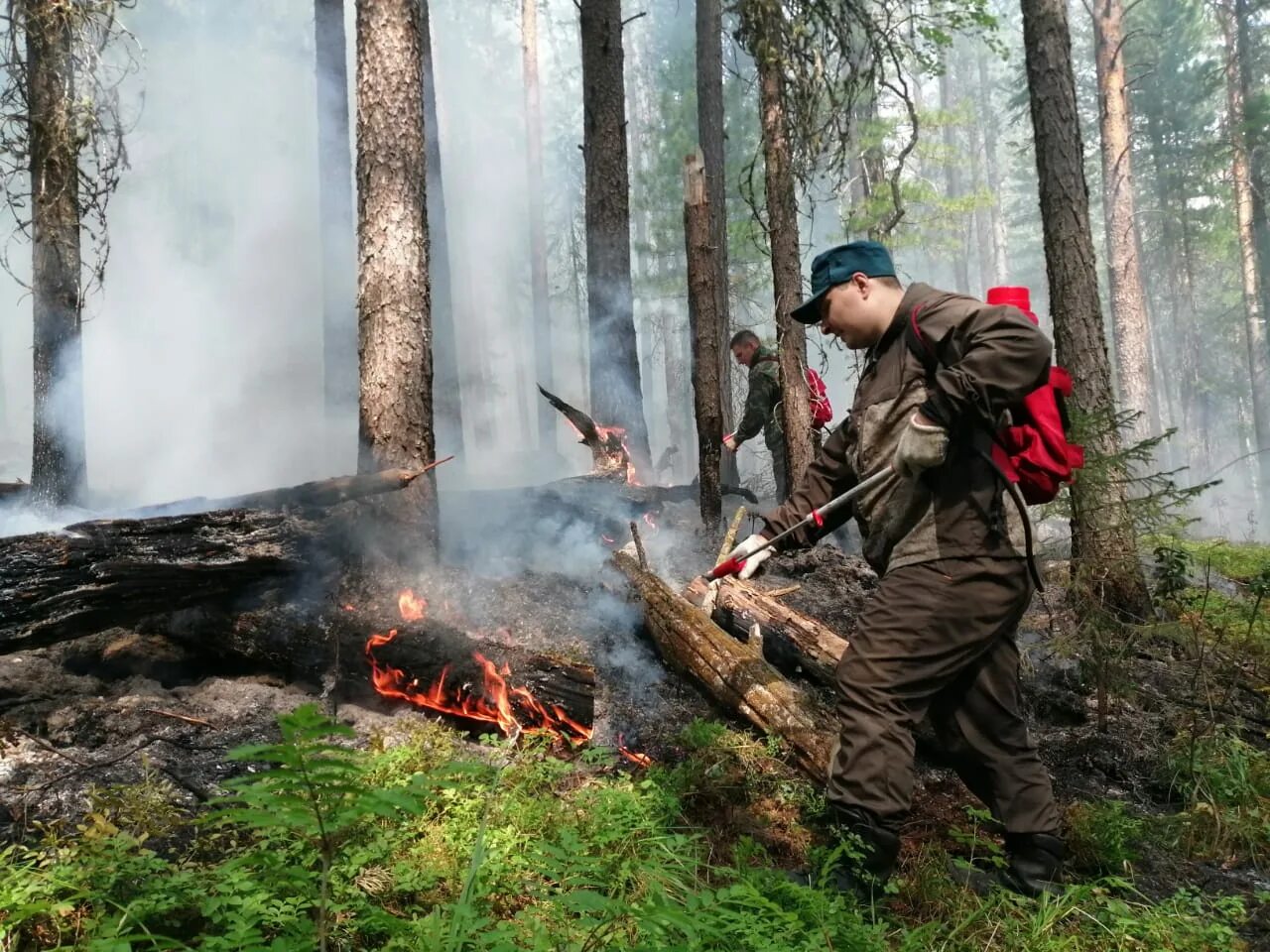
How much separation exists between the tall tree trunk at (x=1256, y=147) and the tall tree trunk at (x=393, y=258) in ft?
80.8

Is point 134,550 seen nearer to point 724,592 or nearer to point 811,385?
point 724,592

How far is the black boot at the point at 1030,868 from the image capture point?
2863mm

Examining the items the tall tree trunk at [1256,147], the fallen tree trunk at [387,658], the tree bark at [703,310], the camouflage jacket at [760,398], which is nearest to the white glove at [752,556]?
the fallen tree trunk at [387,658]

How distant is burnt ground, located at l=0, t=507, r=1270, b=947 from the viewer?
335 centimetres

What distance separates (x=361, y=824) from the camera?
117 inches

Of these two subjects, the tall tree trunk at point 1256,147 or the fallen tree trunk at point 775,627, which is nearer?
the fallen tree trunk at point 775,627

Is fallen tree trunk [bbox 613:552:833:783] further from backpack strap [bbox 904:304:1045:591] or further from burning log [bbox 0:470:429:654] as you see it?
burning log [bbox 0:470:429:654]

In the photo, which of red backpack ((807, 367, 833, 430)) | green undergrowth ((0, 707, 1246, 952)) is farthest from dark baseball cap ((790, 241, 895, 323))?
red backpack ((807, 367, 833, 430))

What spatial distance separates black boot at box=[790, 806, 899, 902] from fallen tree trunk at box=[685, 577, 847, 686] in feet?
6.47

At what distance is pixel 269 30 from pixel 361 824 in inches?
1381

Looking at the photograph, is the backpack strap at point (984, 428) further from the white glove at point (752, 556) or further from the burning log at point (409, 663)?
the burning log at point (409, 663)

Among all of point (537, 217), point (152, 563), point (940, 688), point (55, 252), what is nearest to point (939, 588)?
point (940, 688)

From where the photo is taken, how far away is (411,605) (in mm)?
5320

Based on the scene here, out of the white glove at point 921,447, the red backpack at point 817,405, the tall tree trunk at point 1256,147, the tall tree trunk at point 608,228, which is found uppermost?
the tall tree trunk at point 1256,147
